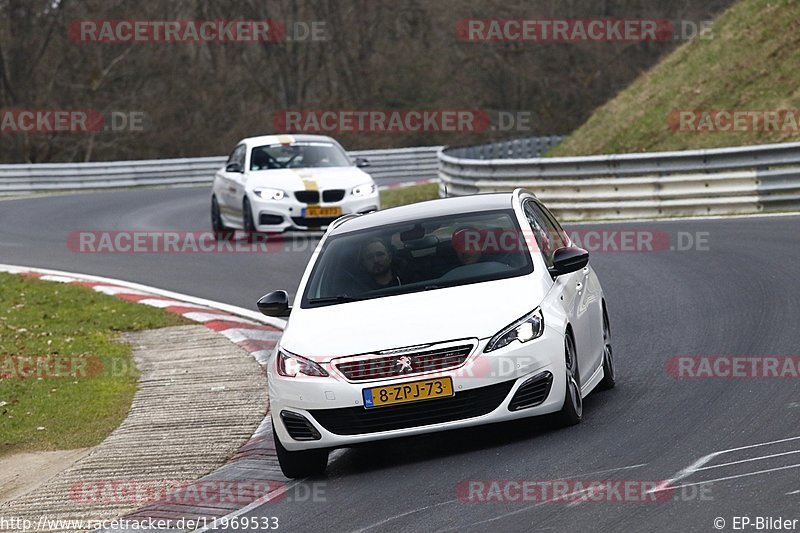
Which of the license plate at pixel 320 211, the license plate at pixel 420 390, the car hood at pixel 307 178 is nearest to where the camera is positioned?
A: the license plate at pixel 420 390

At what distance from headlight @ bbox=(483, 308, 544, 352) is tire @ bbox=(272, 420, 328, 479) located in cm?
117

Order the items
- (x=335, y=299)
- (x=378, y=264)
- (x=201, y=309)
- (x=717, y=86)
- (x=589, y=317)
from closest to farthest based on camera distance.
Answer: (x=335, y=299), (x=378, y=264), (x=589, y=317), (x=201, y=309), (x=717, y=86)

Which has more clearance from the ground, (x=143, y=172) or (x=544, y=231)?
(x=544, y=231)

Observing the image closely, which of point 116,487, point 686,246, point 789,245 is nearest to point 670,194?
point 686,246

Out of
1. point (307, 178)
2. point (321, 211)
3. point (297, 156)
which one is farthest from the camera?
point (297, 156)

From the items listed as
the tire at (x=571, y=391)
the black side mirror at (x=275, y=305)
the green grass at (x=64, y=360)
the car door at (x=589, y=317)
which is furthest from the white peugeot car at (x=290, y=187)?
the tire at (x=571, y=391)

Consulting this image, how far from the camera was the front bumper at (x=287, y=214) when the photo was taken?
2089 cm

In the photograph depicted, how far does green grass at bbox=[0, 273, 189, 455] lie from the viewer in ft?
33.5

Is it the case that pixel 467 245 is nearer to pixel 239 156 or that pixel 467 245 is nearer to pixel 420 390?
pixel 420 390

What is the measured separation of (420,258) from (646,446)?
6.70 feet

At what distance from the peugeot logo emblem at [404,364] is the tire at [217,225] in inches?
600

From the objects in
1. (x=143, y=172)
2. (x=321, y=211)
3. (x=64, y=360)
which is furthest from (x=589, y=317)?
(x=143, y=172)

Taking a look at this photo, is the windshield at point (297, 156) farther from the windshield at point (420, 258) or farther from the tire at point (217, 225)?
the windshield at point (420, 258)

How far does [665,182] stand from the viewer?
21.3m
